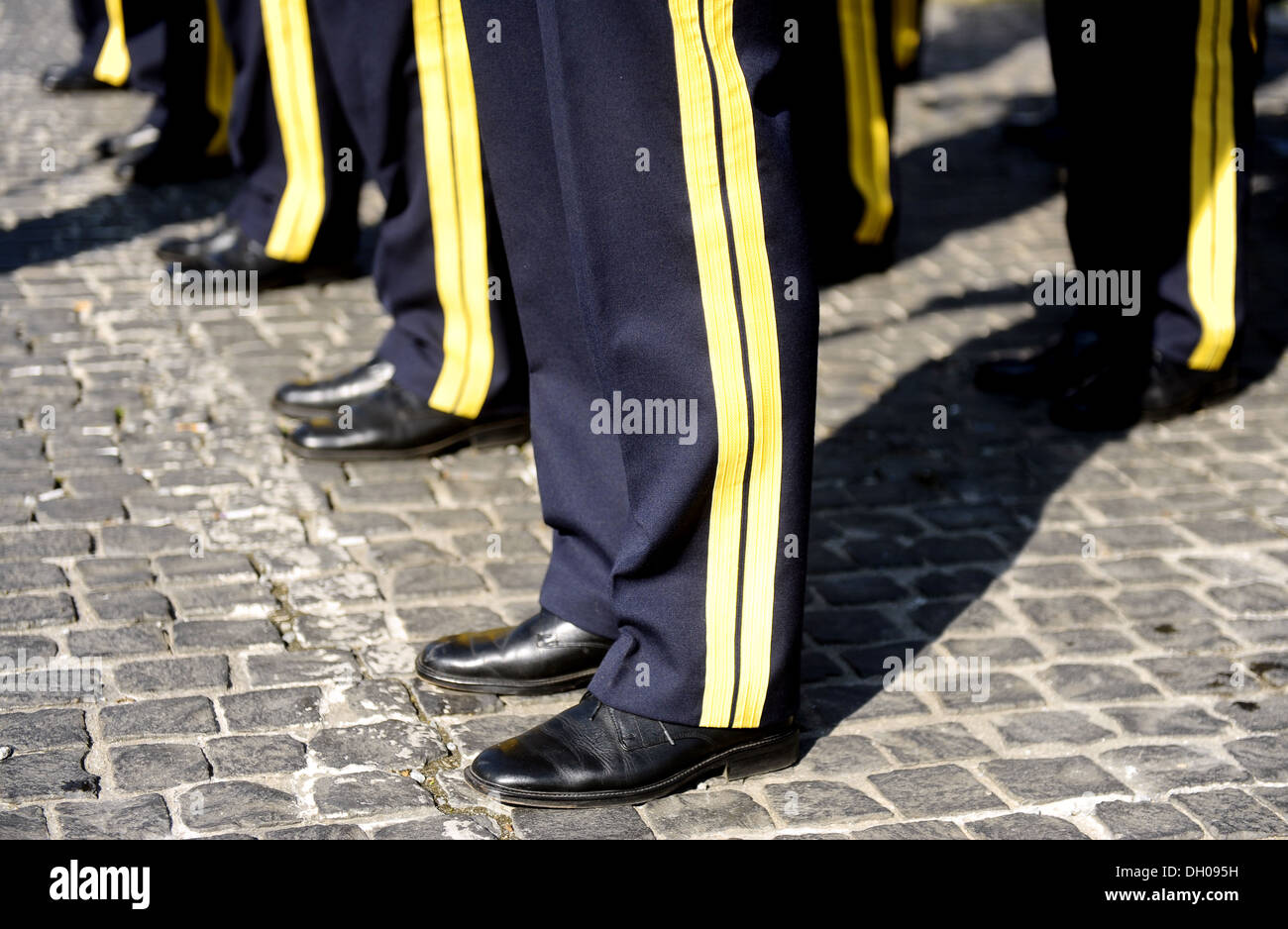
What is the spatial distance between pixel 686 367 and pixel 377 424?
1.57 meters

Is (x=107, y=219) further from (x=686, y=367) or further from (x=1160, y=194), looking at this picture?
(x=686, y=367)

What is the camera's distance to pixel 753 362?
2.13 metres

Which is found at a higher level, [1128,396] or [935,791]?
[1128,396]

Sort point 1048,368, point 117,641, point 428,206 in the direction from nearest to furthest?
point 117,641 < point 428,206 < point 1048,368

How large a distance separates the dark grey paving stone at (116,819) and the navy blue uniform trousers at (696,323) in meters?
0.65

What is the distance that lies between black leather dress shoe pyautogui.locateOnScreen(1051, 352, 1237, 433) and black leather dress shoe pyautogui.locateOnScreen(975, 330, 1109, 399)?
9cm

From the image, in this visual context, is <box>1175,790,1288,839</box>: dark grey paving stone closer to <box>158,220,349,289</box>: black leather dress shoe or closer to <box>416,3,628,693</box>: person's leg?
<box>416,3,628,693</box>: person's leg

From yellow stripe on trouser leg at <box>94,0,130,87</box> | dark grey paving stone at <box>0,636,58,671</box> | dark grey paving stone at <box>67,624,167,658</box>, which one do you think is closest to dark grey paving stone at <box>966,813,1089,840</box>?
dark grey paving stone at <box>67,624,167,658</box>

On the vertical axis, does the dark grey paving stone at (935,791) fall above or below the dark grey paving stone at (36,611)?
below

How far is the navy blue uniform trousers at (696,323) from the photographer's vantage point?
2.04 metres

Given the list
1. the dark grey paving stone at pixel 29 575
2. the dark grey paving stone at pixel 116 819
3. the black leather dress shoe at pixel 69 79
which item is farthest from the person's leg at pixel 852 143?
the black leather dress shoe at pixel 69 79

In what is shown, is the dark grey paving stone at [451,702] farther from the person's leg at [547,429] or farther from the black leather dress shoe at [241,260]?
the black leather dress shoe at [241,260]

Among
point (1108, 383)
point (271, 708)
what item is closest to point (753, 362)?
point (271, 708)
